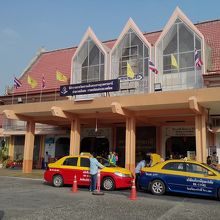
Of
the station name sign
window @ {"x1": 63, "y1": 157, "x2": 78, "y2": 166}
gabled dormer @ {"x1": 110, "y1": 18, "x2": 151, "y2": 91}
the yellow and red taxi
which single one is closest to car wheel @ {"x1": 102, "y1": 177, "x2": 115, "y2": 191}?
the yellow and red taxi

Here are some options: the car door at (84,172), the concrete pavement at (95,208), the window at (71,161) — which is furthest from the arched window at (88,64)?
the concrete pavement at (95,208)

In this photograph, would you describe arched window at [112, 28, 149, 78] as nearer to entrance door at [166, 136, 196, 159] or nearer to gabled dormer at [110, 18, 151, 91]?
gabled dormer at [110, 18, 151, 91]

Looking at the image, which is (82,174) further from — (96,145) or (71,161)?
Result: (96,145)

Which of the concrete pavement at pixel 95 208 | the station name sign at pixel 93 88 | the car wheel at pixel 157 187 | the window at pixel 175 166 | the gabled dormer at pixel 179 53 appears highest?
the gabled dormer at pixel 179 53

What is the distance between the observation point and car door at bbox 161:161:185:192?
42.1 feet

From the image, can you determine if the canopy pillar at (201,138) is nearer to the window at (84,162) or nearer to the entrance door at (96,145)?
the window at (84,162)

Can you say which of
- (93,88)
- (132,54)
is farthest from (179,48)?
(93,88)

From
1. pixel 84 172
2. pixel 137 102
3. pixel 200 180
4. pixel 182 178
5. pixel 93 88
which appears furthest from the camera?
pixel 93 88

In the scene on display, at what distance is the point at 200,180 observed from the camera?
1245 cm

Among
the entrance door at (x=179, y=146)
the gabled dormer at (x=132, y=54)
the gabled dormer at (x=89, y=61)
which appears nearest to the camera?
the entrance door at (x=179, y=146)

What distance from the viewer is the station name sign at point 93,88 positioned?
19.4 metres

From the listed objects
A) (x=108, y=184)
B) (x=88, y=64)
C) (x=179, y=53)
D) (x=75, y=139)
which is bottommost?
(x=108, y=184)

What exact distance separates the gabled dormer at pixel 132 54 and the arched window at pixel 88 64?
49.4 inches

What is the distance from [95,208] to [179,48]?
639 inches
